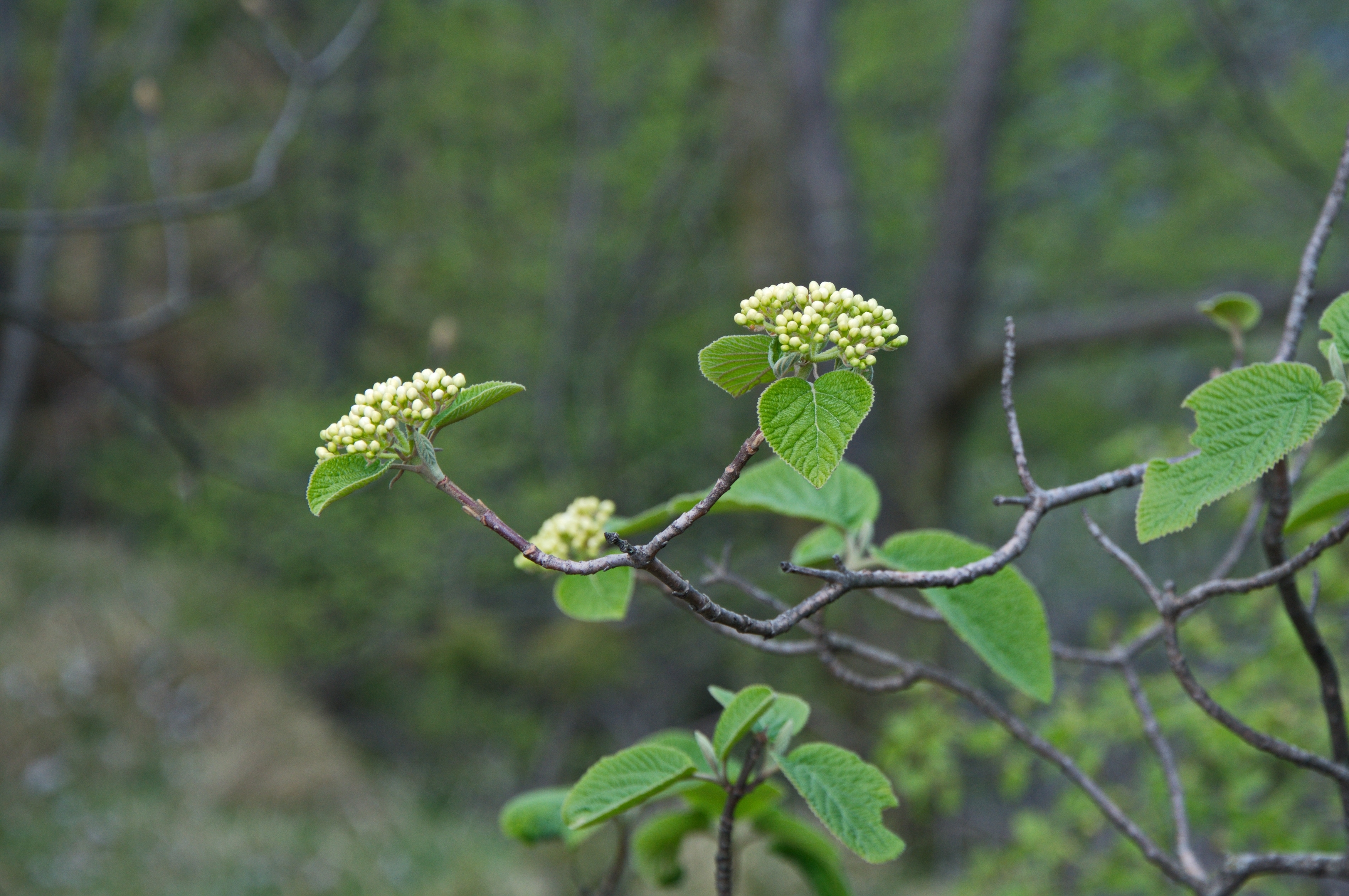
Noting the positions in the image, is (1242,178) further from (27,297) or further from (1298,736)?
(27,297)

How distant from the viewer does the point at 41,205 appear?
6012 mm

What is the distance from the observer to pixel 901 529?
5.14 meters

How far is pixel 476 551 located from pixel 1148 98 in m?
6.00

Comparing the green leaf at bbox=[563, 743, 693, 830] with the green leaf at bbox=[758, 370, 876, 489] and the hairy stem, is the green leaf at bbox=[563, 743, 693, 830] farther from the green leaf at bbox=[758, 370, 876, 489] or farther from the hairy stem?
the green leaf at bbox=[758, 370, 876, 489]

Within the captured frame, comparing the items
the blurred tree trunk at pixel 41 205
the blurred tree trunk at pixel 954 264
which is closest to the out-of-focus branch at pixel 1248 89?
the blurred tree trunk at pixel 954 264

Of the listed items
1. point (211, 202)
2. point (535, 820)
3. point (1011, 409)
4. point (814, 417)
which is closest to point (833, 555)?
point (814, 417)

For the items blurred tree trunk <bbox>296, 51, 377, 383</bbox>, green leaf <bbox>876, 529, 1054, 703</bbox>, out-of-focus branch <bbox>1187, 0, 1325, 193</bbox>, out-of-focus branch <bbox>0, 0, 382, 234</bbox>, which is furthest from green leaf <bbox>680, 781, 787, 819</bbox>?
blurred tree trunk <bbox>296, 51, 377, 383</bbox>

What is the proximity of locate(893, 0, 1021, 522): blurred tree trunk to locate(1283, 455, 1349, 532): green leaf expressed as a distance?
14.7 ft

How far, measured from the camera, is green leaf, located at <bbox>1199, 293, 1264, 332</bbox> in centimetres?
114

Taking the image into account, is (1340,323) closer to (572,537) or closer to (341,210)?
(572,537)

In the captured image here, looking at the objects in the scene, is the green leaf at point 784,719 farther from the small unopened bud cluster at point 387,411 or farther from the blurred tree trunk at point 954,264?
the blurred tree trunk at point 954,264

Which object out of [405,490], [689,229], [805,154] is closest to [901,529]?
[805,154]

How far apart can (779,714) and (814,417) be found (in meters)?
0.36

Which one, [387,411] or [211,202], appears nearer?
[387,411]
